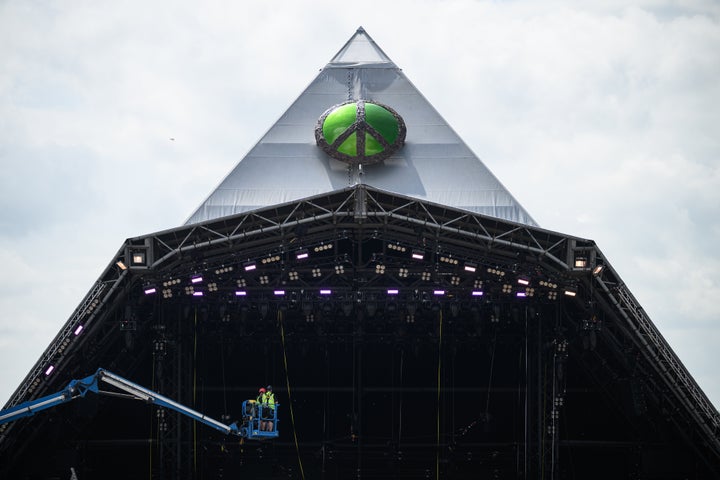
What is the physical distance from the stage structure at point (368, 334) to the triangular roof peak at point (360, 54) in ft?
0.40

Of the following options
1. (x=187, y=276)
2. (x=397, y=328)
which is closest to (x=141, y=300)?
(x=187, y=276)

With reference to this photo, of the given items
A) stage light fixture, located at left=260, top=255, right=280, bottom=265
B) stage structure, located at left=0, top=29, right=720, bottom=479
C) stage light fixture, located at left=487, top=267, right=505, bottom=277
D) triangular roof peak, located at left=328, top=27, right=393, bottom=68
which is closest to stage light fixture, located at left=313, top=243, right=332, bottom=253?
stage structure, located at left=0, top=29, right=720, bottom=479

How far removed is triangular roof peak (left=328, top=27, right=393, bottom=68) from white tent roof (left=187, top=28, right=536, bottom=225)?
155 centimetres

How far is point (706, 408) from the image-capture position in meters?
34.2

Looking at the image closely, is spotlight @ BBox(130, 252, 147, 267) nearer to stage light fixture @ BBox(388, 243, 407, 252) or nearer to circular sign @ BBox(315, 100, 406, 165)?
stage light fixture @ BBox(388, 243, 407, 252)

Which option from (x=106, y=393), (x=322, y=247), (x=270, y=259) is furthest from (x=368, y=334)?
(x=106, y=393)

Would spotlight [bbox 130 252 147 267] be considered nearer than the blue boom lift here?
No

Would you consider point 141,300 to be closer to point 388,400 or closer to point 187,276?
point 187,276

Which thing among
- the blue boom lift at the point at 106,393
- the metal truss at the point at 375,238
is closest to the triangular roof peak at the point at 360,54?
the metal truss at the point at 375,238

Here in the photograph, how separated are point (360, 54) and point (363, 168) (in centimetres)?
665

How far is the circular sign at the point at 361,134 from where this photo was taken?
39344 millimetres

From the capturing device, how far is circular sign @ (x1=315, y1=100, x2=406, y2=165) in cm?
3934

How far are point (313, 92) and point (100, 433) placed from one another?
43.6ft

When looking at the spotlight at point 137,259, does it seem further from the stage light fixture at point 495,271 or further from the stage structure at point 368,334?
the stage light fixture at point 495,271
